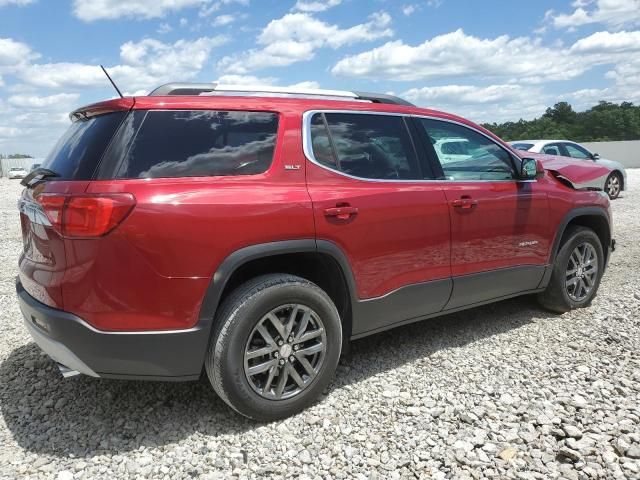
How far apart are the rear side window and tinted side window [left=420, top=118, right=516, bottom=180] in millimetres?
2088

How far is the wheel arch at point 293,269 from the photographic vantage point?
9.07 feet

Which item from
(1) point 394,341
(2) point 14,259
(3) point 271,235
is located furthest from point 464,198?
(2) point 14,259

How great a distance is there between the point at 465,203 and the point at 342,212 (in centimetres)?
111

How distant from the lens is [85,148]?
280cm

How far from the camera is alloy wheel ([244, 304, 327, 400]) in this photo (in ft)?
9.64

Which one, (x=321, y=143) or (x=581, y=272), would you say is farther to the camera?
(x=581, y=272)

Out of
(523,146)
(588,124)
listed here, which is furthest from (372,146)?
(588,124)

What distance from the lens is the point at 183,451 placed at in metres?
2.82

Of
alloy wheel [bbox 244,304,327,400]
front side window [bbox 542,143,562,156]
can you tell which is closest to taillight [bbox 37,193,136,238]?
alloy wheel [bbox 244,304,327,400]

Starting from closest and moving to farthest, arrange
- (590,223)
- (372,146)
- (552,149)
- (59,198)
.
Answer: (59,198)
(372,146)
(590,223)
(552,149)

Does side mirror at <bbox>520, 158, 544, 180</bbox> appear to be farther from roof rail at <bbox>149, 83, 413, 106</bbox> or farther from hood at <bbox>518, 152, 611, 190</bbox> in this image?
hood at <bbox>518, 152, 611, 190</bbox>

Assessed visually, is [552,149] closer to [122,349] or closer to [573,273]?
[573,273]

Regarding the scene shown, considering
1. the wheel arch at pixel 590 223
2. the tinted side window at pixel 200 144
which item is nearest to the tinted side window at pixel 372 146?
the tinted side window at pixel 200 144

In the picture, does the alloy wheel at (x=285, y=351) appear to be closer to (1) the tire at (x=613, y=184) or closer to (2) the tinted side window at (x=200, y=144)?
(2) the tinted side window at (x=200, y=144)
